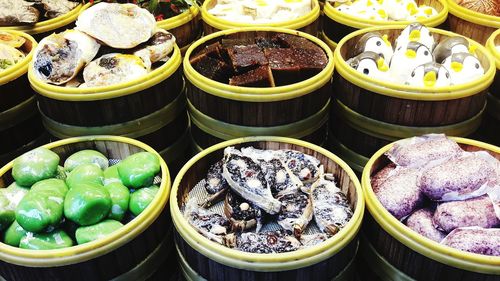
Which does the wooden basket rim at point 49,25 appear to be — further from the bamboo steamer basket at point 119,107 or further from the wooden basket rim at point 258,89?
the wooden basket rim at point 258,89

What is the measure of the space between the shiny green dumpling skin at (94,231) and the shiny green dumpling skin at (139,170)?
0.79 ft

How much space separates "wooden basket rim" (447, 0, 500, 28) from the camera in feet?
10.2

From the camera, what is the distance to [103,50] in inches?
110

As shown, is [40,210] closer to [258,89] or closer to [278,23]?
[258,89]

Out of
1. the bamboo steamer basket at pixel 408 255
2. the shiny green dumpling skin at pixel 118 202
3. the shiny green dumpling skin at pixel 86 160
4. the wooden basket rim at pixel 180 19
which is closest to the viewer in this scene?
the bamboo steamer basket at pixel 408 255

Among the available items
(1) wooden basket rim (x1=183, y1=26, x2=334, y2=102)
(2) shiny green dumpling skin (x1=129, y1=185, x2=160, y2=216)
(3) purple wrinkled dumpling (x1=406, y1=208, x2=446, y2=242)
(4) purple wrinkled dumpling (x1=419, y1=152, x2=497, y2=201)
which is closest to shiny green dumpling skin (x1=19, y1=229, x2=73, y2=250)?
(2) shiny green dumpling skin (x1=129, y1=185, x2=160, y2=216)

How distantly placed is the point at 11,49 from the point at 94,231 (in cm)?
162

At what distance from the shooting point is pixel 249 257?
172 cm

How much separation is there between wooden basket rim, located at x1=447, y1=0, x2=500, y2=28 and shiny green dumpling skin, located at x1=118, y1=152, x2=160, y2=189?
2.39m

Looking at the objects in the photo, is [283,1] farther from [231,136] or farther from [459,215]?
[459,215]

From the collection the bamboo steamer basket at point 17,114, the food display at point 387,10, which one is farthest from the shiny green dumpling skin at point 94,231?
the food display at point 387,10

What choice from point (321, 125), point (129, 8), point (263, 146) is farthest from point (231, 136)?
point (129, 8)

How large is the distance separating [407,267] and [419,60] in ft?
4.18

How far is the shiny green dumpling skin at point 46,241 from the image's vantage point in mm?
1879
